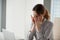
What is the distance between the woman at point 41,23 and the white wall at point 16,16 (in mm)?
1235

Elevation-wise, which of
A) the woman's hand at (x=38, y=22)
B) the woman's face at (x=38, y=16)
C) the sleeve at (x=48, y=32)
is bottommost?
the sleeve at (x=48, y=32)

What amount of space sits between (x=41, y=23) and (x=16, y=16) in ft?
4.32

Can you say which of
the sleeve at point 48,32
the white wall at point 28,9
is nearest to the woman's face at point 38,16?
the sleeve at point 48,32

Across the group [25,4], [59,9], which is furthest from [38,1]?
[59,9]

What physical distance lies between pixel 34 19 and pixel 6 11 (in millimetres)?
1390

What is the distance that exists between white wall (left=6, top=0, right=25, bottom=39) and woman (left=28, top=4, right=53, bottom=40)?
1.23m

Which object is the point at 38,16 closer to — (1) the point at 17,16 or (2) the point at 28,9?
(2) the point at 28,9

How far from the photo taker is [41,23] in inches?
60.5

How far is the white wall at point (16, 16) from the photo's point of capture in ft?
9.05

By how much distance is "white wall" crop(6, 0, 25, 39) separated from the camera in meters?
2.76

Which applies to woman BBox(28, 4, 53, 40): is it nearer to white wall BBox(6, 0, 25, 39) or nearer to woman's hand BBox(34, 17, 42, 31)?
woman's hand BBox(34, 17, 42, 31)

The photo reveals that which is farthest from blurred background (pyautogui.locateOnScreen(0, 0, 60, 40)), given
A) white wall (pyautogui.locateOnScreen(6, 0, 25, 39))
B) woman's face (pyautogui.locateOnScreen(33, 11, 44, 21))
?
woman's face (pyautogui.locateOnScreen(33, 11, 44, 21))

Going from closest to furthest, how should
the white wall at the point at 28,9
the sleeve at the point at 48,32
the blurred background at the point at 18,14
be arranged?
1. the sleeve at the point at 48,32
2. the white wall at the point at 28,9
3. the blurred background at the point at 18,14

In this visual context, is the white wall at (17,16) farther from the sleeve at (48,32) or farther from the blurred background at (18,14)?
the sleeve at (48,32)
